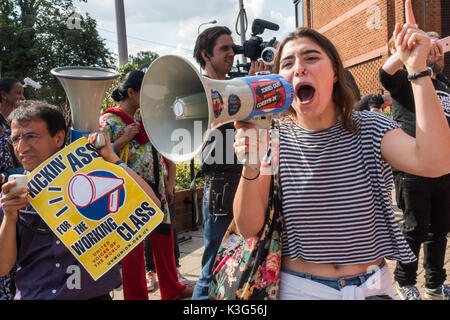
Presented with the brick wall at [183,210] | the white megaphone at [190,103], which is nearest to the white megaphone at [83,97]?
the white megaphone at [190,103]

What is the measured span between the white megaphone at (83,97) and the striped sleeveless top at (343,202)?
94cm

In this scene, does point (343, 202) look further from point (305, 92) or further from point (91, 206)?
point (91, 206)

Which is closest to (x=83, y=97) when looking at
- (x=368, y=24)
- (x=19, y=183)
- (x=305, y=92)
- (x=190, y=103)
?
(x=19, y=183)

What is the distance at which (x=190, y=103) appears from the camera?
1479mm

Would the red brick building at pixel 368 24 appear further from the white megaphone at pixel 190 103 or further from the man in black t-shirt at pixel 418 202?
the white megaphone at pixel 190 103

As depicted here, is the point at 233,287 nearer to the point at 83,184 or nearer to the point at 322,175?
the point at 322,175

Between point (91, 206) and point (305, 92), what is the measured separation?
1.03 metres

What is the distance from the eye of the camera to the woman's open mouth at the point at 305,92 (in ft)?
5.33

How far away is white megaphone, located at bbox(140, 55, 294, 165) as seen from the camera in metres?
1.41

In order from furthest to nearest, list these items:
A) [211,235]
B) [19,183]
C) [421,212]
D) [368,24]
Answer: [368,24]
[421,212]
[211,235]
[19,183]

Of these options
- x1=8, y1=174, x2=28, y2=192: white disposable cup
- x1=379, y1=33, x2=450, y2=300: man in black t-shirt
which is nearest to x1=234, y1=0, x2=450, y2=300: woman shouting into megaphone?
x1=8, y1=174, x2=28, y2=192: white disposable cup

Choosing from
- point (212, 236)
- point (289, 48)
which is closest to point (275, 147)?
point (289, 48)

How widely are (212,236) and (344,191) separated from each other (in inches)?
50.4

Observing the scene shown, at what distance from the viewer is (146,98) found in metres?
1.50
